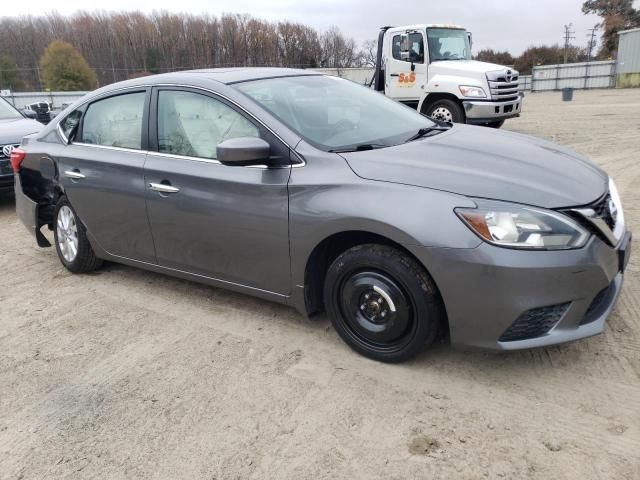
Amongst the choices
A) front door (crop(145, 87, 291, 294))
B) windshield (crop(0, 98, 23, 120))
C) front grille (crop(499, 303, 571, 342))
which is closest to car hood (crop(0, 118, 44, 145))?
windshield (crop(0, 98, 23, 120))

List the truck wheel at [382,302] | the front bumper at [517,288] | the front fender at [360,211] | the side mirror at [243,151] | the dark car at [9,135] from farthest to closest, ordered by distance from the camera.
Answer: the dark car at [9,135]
the side mirror at [243,151]
the truck wheel at [382,302]
the front fender at [360,211]
the front bumper at [517,288]

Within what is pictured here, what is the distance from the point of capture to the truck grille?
1109 centimetres

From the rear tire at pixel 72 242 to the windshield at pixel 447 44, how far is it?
9226 mm

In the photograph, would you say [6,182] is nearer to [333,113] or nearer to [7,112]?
[7,112]

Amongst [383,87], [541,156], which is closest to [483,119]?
[383,87]

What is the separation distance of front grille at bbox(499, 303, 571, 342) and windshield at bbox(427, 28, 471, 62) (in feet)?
33.3

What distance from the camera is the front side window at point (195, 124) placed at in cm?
333

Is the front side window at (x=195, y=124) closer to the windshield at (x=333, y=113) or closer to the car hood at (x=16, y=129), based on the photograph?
the windshield at (x=333, y=113)

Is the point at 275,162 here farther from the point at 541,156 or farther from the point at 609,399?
the point at 609,399

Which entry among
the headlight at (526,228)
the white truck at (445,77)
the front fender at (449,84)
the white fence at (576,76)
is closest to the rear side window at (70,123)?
the headlight at (526,228)

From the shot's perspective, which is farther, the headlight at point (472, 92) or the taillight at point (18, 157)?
the headlight at point (472, 92)

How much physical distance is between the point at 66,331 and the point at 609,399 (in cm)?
333

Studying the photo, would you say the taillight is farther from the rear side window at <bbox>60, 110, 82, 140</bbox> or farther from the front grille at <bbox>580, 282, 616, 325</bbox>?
the front grille at <bbox>580, 282, 616, 325</bbox>

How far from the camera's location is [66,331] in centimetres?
369
